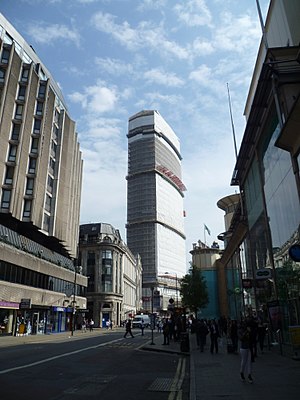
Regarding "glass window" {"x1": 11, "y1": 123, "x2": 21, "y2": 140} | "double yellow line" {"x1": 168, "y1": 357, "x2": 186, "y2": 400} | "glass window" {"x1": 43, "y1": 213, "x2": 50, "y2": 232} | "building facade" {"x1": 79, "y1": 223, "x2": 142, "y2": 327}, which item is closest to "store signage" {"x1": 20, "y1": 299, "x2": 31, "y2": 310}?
"glass window" {"x1": 43, "y1": 213, "x2": 50, "y2": 232}

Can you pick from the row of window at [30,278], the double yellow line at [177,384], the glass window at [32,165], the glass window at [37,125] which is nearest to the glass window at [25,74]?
the glass window at [37,125]

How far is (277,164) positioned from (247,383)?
12483 mm

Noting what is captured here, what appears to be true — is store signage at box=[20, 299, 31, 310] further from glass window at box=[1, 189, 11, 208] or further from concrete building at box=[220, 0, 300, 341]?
concrete building at box=[220, 0, 300, 341]

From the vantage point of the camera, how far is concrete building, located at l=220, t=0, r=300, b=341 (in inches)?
682

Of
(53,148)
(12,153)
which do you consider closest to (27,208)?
(12,153)

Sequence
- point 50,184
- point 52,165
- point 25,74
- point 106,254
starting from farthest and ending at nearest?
point 106,254, point 52,165, point 50,184, point 25,74

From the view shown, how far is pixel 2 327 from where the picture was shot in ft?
124

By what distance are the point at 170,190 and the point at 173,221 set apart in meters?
16.3

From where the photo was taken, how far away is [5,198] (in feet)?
147

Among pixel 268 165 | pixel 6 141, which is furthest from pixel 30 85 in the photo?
pixel 268 165

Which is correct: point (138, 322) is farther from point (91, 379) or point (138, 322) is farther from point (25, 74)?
point (91, 379)

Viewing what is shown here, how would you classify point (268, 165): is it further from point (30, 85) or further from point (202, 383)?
point (30, 85)

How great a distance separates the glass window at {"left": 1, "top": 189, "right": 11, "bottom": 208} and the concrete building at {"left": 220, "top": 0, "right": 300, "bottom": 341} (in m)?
29.9

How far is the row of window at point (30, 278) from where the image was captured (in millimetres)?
38844
